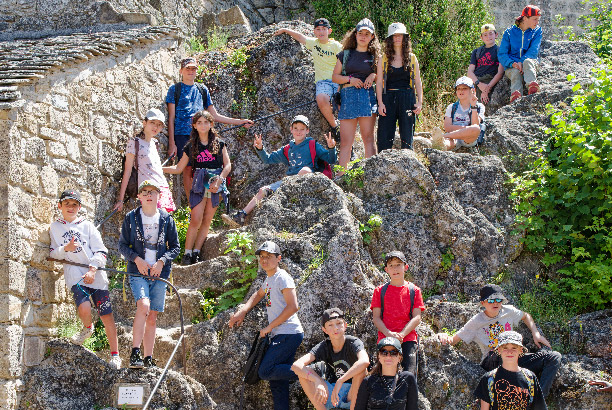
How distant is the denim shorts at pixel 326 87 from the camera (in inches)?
414

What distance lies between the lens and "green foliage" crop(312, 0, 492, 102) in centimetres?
1394

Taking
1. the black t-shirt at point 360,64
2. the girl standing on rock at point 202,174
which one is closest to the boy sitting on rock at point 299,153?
the girl standing on rock at point 202,174

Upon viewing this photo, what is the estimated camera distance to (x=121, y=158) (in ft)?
29.7

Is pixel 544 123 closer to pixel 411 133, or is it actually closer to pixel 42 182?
pixel 411 133

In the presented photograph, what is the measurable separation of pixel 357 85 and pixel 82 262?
4160 millimetres

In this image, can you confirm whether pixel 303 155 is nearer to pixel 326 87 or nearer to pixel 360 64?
pixel 360 64

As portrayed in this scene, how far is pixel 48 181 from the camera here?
24.8 feet

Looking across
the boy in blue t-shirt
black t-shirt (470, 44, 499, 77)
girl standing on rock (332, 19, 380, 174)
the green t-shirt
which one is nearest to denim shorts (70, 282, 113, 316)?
the boy in blue t-shirt

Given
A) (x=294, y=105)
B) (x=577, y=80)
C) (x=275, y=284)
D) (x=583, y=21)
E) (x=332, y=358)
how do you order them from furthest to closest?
(x=583, y=21) → (x=294, y=105) → (x=577, y=80) → (x=275, y=284) → (x=332, y=358)

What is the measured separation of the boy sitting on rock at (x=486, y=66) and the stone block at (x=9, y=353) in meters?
7.47

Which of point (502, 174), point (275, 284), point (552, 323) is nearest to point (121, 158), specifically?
point (275, 284)

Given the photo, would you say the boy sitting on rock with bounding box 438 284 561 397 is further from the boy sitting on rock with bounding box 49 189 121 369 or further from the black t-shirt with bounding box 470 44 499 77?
the black t-shirt with bounding box 470 44 499 77

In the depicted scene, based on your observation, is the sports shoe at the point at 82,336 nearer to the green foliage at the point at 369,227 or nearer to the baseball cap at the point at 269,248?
the baseball cap at the point at 269,248

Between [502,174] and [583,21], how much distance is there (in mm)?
9357
